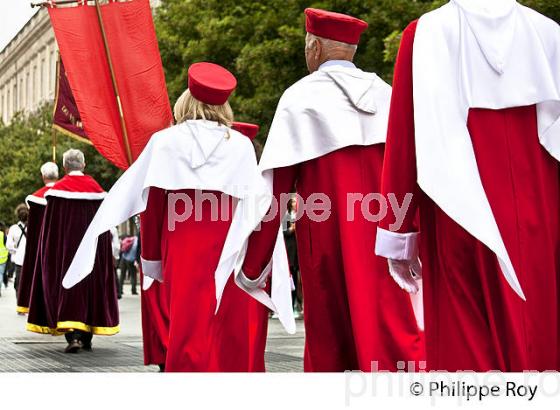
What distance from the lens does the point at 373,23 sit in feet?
75.4

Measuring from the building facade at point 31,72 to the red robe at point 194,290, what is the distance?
3649 centimetres

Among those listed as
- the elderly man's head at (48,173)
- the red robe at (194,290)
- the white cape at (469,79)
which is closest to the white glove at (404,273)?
the white cape at (469,79)

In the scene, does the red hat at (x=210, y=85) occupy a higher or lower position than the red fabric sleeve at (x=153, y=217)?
higher

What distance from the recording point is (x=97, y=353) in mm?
10812

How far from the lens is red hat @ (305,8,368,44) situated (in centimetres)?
548

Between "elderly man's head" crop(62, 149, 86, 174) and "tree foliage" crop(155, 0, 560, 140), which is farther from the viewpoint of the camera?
"tree foliage" crop(155, 0, 560, 140)

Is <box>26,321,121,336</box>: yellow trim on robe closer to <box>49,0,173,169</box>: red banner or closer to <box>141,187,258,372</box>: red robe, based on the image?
<box>49,0,173,169</box>: red banner

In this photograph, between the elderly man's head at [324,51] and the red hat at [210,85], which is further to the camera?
the red hat at [210,85]

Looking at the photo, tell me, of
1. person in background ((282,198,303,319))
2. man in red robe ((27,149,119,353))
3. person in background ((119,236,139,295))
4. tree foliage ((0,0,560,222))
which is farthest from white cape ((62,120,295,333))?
person in background ((119,236,139,295))

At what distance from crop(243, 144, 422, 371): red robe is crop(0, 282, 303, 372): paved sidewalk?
3.84m

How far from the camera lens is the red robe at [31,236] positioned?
39.5ft

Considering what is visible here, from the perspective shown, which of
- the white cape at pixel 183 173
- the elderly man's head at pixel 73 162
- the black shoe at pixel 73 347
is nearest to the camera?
the white cape at pixel 183 173

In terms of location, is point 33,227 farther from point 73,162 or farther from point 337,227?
point 337,227

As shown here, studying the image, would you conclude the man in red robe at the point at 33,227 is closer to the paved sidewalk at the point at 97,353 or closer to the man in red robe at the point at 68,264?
the man in red robe at the point at 68,264
